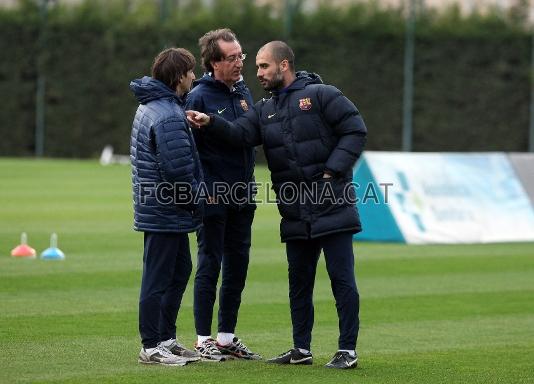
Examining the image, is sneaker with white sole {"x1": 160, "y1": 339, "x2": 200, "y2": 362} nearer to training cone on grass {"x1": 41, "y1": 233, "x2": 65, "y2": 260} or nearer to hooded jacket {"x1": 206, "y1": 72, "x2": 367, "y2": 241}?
hooded jacket {"x1": 206, "y1": 72, "x2": 367, "y2": 241}

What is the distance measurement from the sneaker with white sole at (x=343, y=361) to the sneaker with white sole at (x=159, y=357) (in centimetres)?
98

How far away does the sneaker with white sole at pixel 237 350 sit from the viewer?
27.4 ft

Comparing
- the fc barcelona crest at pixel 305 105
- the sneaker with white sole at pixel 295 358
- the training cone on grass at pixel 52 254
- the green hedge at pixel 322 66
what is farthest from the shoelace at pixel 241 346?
the green hedge at pixel 322 66

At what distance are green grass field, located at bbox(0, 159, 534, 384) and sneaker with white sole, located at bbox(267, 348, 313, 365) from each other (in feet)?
0.28

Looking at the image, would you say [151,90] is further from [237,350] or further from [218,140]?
[237,350]

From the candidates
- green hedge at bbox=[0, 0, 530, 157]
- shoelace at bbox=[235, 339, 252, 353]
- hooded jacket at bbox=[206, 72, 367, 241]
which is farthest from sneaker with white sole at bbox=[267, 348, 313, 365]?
green hedge at bbox=[0, 0, 530, 157]

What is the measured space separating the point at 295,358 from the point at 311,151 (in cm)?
137

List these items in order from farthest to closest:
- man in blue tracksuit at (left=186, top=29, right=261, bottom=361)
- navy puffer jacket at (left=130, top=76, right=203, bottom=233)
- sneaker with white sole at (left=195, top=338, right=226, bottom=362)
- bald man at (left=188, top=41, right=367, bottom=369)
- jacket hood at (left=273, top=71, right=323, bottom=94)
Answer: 1. man in blue tracksuit at (left=186, top=29, right=261, bottom=361)
2. sneaker with white sole at (left=195, top=338, right=226, bottom=362)
3. jacket hood at (left=273, top=71, right=323, bottom=94)
4. bald man at (left=188, top=41, right=367, bottom=369)
5. navy puffer jacket at (left=130, top=76, right=203, bottom=233)

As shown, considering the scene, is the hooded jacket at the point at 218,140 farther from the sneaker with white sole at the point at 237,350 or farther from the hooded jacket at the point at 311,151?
the sneaker with white sole at the point at 237,350

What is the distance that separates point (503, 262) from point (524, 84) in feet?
71.3

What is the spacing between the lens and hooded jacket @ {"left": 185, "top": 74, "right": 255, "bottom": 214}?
27.7 feet

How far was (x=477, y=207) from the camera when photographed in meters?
16.7

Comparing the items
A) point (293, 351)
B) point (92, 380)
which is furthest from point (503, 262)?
point (92, 380)

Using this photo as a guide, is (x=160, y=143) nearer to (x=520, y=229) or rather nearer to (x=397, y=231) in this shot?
(x=397, y=231)
